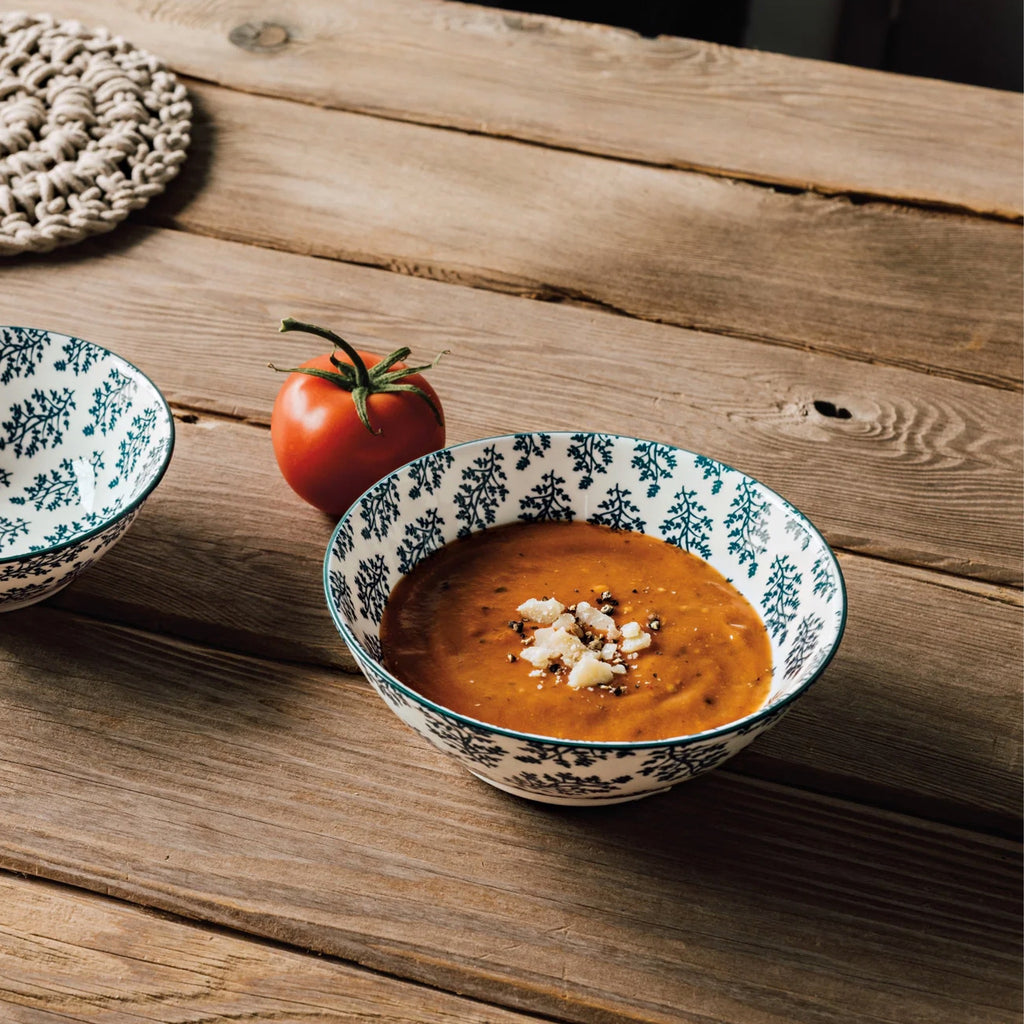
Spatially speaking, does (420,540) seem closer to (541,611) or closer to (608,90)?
(541,611)

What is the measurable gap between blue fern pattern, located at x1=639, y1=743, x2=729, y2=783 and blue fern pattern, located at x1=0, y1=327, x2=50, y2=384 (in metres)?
0.71

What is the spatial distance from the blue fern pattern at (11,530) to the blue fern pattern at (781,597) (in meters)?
0.65

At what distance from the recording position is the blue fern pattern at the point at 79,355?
3.32 feet

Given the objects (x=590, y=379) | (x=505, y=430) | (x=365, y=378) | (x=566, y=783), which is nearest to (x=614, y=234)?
(x=590, y=379)

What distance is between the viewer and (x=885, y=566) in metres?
0.98

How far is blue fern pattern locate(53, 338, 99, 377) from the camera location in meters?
1.01

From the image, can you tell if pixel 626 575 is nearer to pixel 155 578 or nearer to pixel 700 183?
pixel 155 578

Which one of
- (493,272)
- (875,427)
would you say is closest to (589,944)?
(875,427)

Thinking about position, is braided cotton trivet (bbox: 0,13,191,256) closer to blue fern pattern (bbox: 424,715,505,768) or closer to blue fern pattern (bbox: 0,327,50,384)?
blue fern pattern (bbox: 0,327,50,384)

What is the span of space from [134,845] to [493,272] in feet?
2.69

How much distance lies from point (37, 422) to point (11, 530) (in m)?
0.11

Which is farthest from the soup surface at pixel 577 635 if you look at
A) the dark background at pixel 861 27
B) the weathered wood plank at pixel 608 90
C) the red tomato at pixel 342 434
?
the dark background at pixel 861 27

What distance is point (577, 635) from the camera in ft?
2.50

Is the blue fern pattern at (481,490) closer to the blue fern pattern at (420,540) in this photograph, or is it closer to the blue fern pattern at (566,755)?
the blue fern pattern at (420,540)
